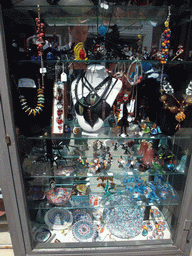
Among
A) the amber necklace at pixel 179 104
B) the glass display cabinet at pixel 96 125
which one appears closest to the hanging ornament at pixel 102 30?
the glass display cabinet at pixel 96 125

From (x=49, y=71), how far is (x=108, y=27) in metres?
0.50

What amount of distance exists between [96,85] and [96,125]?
28 cm

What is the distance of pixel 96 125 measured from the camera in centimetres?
127

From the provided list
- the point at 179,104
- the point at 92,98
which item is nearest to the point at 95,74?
the point at 92,98

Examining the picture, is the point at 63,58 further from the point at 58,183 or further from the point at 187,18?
the point at 58,183

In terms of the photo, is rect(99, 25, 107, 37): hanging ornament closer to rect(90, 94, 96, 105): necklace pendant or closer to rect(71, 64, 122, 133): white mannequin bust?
rect(71, 64, 122, 133): white mannequin bust

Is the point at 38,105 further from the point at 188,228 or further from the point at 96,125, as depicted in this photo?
the point at 188,228

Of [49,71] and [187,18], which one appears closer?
[187,18]

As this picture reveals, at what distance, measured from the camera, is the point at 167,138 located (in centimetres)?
135

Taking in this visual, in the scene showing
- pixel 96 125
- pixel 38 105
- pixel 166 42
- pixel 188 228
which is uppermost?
pixel 166 42

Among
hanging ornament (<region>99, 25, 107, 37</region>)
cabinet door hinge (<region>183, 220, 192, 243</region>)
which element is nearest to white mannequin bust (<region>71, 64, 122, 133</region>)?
hanging ornament (<region>99, 25, 107, 37</region>)

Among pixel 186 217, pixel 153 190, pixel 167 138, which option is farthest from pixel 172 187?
pixel 167 138

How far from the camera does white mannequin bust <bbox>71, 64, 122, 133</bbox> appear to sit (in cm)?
123

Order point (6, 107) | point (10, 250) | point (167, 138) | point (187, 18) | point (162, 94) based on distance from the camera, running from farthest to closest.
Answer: point (10, 250)
point (167, 138)
point (162, 94)
point (187, 18)
point (6, 107)
